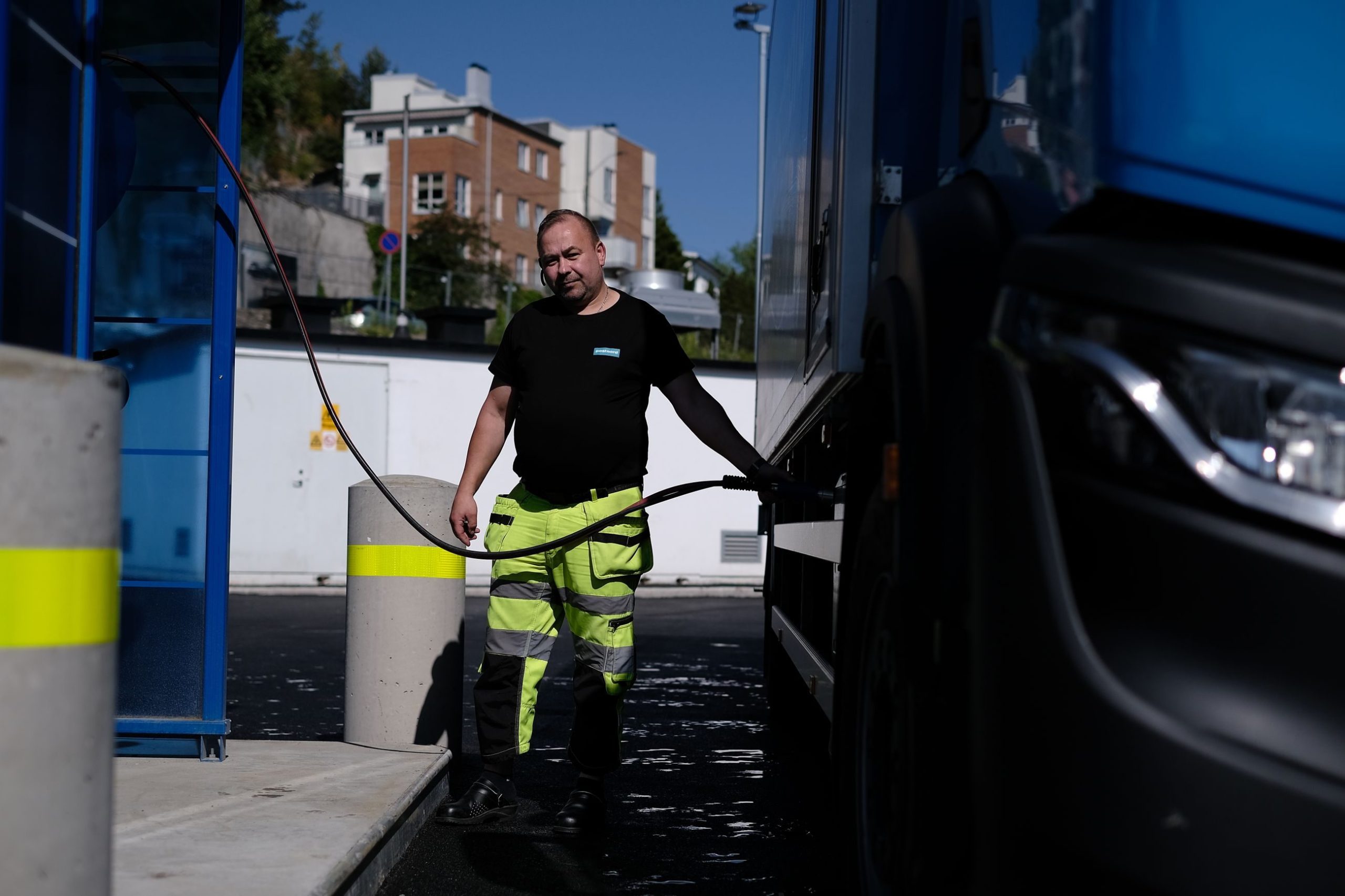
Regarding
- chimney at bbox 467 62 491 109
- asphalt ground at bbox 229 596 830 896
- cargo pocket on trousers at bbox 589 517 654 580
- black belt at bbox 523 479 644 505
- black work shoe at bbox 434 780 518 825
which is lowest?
asphalt ground at bbox 229 596 830 896

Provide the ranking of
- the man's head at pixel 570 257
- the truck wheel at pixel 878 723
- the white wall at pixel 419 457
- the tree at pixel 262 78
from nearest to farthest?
the truck wheel at pixel 878 723 < the man's head at pixel 570 257 < the white wall at pixel 419 457 < the tree at pixel 262 78

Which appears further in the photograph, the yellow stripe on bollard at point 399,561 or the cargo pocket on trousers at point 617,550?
the yellow stripe on bollard at point 399,561

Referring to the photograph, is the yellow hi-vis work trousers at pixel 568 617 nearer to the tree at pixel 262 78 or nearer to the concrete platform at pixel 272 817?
the concrete platform at pixel 272 817

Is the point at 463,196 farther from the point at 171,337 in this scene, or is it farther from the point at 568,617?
the point at 568,617

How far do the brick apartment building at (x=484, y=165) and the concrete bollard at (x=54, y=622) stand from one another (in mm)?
76574

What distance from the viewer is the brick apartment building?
83.0 m

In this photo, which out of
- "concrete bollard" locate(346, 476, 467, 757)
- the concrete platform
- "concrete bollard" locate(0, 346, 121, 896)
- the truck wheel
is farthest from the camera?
"concrete bollard" locate(346, 476, 467, 757)

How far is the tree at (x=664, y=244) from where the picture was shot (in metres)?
108

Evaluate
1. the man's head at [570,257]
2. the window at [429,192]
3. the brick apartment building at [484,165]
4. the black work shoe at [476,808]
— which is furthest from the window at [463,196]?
the black work shoe at [476,808]

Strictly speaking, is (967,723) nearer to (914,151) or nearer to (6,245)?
(914,151)

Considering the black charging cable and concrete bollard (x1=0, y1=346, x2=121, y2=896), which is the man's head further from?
concrete bollard (x1=0, y1=346, x2=121, y2=896)

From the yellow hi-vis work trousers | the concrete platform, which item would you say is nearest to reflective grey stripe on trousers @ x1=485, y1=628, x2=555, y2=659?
the yellow hi-vis work trousers

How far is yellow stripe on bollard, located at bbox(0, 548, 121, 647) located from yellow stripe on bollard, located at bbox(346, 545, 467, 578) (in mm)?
3996

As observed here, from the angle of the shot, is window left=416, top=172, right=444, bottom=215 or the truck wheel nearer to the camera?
the truck wheel
